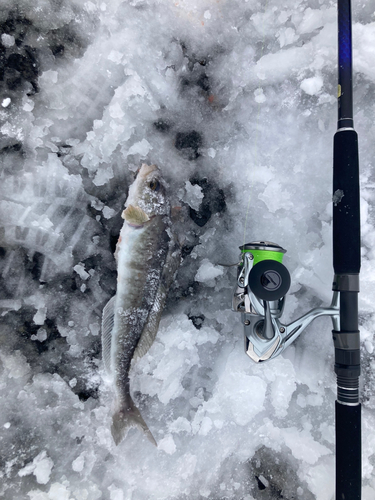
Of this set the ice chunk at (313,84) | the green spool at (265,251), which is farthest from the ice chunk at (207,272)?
the ice chunk at (313,84)

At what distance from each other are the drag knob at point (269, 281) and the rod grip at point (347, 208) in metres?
0.36

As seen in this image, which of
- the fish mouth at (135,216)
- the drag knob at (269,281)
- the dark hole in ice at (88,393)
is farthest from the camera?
the dark hole in ice at (88,393)

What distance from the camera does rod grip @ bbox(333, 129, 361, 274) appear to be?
1578 mm

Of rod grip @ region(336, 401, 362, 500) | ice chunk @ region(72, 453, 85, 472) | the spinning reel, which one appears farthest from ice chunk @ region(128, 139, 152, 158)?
ice chunk @ region(72, 453, 85, 472)

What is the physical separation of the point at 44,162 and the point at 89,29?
87 cm

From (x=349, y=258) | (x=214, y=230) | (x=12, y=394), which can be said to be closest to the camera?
(x=349, y=258)

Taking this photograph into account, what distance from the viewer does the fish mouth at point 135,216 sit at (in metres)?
1.75

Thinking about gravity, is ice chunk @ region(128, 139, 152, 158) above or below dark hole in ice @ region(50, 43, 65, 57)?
below

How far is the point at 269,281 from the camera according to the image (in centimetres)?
146

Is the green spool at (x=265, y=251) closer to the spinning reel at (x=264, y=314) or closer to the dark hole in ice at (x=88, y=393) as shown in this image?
the spinning reel at (x=264, y=314)

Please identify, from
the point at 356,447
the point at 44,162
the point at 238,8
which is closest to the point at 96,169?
the point at 44,162

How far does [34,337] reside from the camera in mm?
1941

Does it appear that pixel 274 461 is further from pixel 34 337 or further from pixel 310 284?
pixel 34 337

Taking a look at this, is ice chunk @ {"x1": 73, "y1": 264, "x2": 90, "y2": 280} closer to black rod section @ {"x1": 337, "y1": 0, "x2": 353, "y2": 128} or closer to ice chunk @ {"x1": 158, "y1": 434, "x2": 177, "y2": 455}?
ice chunk @ {"x1": 158, "y1": 434, "x2": 177, "y2": 455}
